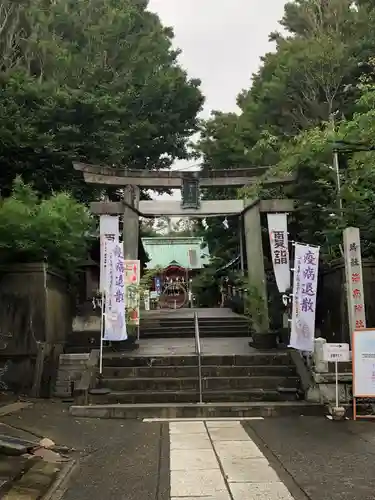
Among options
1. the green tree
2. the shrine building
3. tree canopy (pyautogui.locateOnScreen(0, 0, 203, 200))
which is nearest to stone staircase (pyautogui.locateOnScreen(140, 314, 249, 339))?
the green tree

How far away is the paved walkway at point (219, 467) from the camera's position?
16.9 feet

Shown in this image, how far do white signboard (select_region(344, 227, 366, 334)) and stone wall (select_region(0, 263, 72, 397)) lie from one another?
283 inches

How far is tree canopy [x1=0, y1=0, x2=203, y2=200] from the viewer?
18.1 meters

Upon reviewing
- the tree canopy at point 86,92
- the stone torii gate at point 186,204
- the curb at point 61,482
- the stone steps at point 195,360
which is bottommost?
the curb at point 61,482

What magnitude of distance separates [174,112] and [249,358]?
16123 mm

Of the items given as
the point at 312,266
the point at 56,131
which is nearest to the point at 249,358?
the point at 312,266

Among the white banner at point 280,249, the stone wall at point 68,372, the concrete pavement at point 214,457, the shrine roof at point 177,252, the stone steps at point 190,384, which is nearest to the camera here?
the concrete pavement at point 214,457

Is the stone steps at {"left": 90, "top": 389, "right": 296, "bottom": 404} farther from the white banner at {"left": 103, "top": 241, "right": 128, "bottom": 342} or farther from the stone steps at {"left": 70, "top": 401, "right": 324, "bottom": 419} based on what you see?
the white banner at {"left": 103, "top": 241, "right": 128, "bottom": 342}

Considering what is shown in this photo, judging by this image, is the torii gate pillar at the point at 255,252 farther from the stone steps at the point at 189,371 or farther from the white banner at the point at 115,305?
the white banner at the point at 115,305

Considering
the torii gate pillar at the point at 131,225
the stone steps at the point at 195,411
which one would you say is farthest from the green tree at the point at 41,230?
the stone steps at the point at 195,411

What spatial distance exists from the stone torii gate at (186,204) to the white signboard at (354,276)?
16.3 ft

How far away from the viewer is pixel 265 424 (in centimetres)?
880

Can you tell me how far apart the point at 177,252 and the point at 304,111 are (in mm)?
20601

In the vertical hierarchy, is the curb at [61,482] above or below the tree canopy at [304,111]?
below
